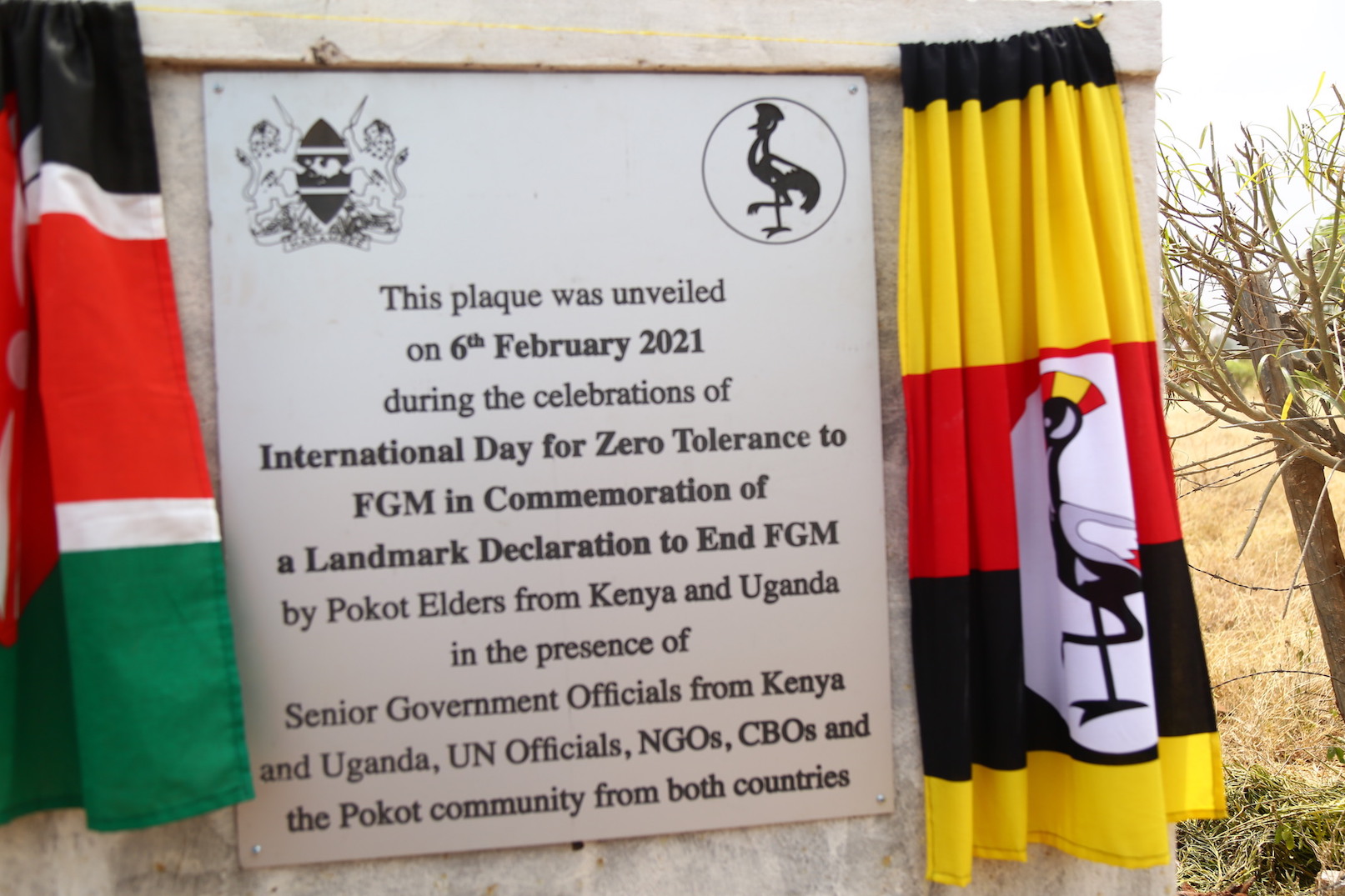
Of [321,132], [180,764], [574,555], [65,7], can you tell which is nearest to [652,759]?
[574,555]

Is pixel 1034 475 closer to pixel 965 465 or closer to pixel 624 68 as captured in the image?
pixel 965 465

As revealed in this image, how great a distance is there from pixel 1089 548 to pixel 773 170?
123cm

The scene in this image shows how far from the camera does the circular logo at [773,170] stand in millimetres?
2162

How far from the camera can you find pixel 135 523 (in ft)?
6.06

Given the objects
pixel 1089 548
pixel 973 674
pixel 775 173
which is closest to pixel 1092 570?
pixel 1089 548

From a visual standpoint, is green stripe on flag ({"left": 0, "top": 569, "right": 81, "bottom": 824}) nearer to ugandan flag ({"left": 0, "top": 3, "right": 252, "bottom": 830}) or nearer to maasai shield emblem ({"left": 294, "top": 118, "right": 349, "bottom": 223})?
ugandan flag ({"left": 0, "top": 3, "right": 252, "bottom": 830})

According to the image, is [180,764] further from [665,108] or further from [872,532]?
[665,108]

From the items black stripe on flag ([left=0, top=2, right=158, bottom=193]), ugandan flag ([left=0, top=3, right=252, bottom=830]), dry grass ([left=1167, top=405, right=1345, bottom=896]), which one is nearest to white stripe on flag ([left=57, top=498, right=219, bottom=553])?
ugandan flag ([left=0, top=3, right=252, bottom=830])

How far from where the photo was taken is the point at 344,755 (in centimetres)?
204

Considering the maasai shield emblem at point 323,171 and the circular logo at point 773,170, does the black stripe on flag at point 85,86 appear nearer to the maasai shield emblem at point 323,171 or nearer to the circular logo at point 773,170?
the maasai shield emblem at point 323,171

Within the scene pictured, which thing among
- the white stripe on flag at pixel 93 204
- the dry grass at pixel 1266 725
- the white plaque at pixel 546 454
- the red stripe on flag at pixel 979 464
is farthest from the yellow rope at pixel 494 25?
the dry grass at pixel 1266 725

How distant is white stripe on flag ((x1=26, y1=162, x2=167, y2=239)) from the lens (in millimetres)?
1840

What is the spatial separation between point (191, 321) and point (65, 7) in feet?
2.46

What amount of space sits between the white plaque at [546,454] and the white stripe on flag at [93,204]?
0.15m
